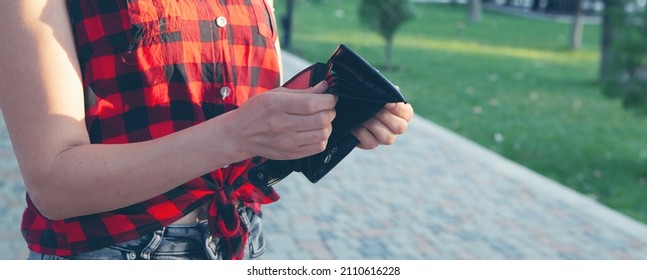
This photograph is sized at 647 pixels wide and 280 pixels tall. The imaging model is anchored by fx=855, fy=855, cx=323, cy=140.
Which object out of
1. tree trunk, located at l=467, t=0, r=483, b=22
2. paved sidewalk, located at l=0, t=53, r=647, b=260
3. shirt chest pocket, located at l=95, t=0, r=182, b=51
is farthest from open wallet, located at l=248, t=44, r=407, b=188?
tree trunk, located at l=467, t=0, r=483, b=22

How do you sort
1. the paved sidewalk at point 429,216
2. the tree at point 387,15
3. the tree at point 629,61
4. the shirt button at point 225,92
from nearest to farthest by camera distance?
the shirt button at point 225,92, the paved sidewalk at point 429,216, the tree at point 629,61, the tree at point 387,15

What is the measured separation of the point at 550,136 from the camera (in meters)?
10.1

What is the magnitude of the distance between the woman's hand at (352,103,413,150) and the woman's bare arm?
0.19 metres

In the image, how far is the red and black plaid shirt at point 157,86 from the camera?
1.47 m

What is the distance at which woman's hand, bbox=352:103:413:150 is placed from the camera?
152 centimetres

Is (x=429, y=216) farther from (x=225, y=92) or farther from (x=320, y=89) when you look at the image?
(x=320, y=89)

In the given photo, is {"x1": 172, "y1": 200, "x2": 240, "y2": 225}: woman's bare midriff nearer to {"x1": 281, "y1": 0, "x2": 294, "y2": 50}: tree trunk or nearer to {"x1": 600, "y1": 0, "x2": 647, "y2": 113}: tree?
{"x1": 600, "y1": 0, "x2": 647, "y2": 113}: tree

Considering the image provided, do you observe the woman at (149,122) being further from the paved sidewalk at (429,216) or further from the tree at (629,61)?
the tree at (629,61)

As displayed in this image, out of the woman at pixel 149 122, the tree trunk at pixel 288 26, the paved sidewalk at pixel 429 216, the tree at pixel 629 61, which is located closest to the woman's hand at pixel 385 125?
the woman at pixel 149 122

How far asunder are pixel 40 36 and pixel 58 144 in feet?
0.57

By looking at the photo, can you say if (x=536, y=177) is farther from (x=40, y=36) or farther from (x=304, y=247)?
(x=40, y=36)

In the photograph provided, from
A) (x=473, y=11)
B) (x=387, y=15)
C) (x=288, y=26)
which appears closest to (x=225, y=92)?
(x=387, y=15)

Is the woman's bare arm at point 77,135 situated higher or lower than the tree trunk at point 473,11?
higher

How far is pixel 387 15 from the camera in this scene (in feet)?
50.7
